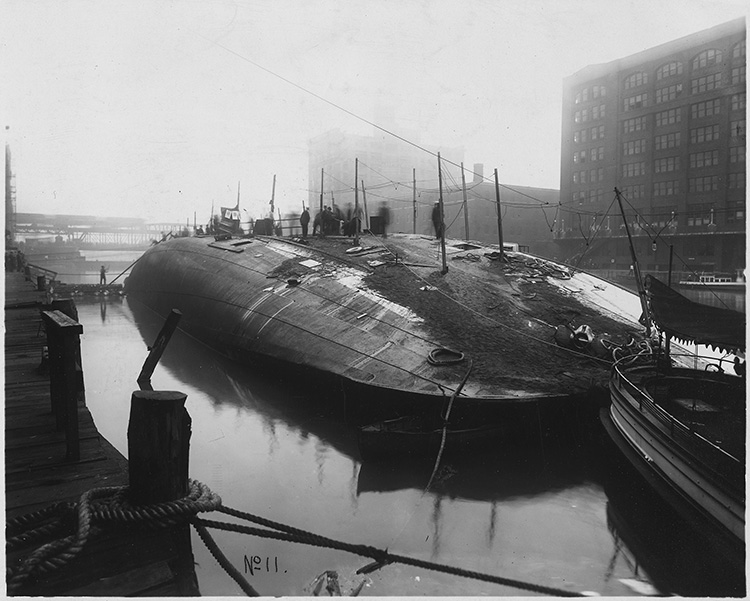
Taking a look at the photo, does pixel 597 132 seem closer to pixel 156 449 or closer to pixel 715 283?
pixel 715 283

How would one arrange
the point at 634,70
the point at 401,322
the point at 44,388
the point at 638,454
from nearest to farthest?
1. the point at 44,388
2. the point at 638,454
3. the point at 401,322
4. the point at 634,70

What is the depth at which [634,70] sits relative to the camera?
2057 inches

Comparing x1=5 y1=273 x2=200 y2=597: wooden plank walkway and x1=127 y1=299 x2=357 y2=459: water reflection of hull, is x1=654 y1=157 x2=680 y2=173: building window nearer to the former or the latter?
x1=127 y1=299 x2=357 y2=459: water reflection of hull

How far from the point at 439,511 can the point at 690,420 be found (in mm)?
4186

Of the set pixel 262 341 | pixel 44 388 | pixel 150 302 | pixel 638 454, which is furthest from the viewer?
pixel 150 302

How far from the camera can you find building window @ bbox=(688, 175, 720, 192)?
158 feet

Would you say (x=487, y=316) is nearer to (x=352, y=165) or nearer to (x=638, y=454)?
(x=638, y=454)

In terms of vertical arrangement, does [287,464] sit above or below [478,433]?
below

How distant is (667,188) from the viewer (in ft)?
169

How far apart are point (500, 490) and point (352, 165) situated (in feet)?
162

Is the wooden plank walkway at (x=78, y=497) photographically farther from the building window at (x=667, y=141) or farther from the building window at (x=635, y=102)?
the building window at (x=635, y=102)

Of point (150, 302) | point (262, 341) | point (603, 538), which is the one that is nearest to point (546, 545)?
point (603, 538)

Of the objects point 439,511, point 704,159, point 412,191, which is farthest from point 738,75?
point 439,511

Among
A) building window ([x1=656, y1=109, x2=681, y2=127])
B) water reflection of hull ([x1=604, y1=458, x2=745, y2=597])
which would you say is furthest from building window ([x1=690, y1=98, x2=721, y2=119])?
water reflection of hull ([x1=604, y1=458, x2=745, y2=597])
